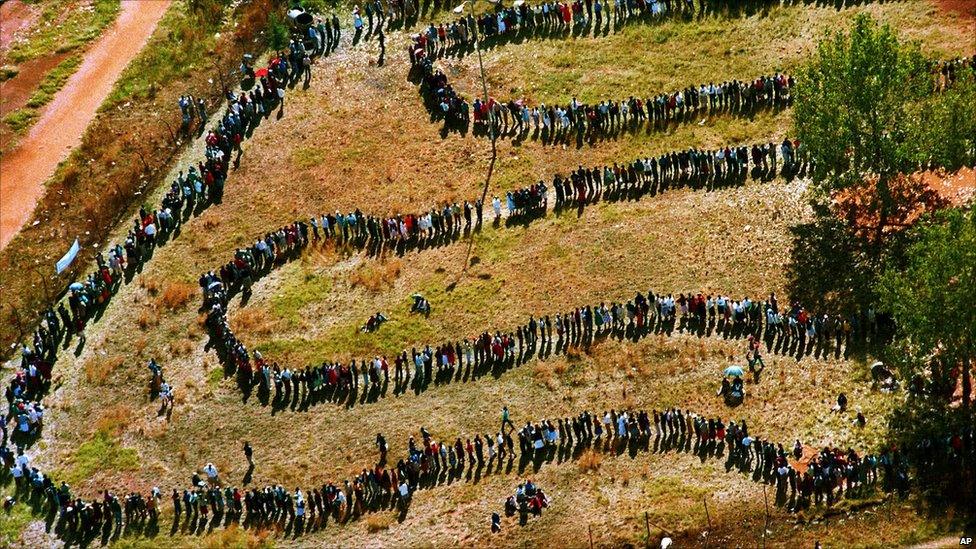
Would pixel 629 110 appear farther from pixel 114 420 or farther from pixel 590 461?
pixel 114 420

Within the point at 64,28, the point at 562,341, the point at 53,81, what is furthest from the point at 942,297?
the point at 64,28

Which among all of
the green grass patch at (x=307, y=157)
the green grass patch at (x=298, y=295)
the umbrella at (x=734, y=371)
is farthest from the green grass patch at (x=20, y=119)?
the umbrella at (x=734, y=371)

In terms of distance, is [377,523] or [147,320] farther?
[147,320]

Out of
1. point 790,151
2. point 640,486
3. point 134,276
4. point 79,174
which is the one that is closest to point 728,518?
point 640,486

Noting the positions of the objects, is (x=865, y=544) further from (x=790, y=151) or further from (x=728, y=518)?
(x=790, y=151)

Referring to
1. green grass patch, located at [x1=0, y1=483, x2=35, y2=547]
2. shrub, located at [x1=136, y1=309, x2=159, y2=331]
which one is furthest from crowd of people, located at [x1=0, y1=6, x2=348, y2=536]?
shrub, located at [x1=136, y1=309, x2=159, y2=331]

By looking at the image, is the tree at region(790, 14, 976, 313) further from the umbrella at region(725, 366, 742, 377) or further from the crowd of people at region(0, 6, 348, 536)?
the crowd of people at region(0, 6, 348, 536)
